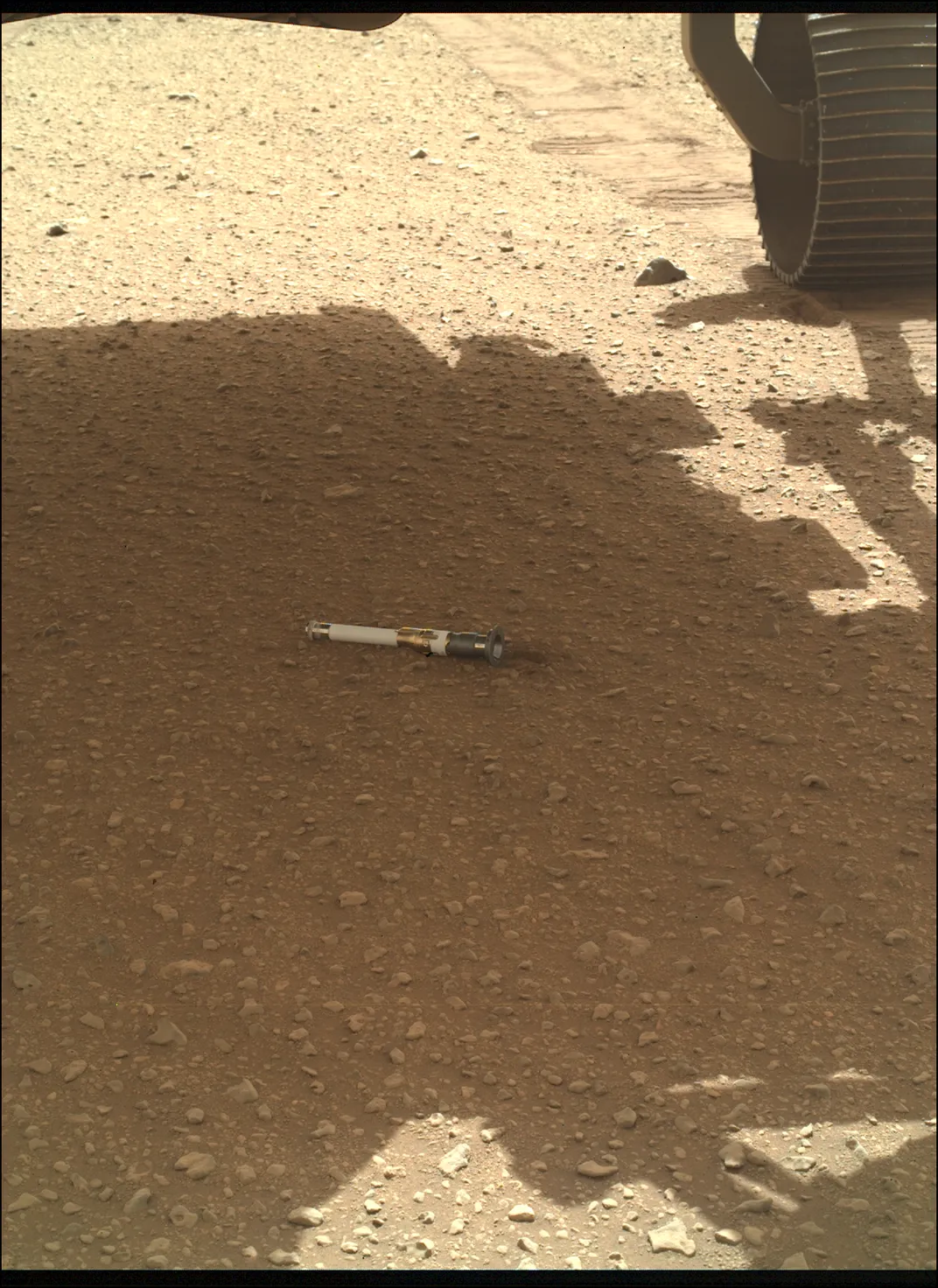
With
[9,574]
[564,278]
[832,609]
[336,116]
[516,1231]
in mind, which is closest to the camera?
[516,1231]

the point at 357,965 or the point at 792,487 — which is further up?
the point at 792,487

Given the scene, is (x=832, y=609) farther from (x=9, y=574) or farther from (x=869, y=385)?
(x=9, y=574)

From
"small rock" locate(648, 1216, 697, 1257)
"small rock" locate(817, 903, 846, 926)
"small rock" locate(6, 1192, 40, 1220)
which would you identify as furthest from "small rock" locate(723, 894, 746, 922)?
"small rock" locate(6, 1192, 40, 1220)

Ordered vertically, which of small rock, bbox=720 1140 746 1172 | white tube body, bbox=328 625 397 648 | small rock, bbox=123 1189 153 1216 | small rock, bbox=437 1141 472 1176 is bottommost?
small rock, bbox=123 1189 153 1216

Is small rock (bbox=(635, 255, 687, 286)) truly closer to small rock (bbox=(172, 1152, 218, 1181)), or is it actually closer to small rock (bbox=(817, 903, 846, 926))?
small rock (bbox=(817, 903, 846, 926))

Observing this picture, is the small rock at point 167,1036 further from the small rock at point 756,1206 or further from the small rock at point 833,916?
the small rock at point 833,916

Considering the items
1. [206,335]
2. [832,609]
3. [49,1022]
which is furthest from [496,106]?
[49,1022]

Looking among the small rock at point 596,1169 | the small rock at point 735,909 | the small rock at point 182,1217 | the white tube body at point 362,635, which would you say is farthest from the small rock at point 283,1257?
the white tube body at point 362,635
